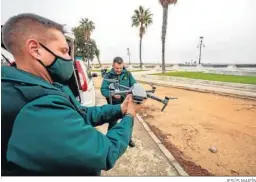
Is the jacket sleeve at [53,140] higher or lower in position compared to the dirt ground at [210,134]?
higher

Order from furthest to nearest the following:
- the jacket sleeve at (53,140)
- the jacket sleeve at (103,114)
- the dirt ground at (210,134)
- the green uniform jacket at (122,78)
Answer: the green uniform jacket at (122,78), the dirt ground at (210,134), the jacket sleeve at (103,114), the jacket sleeve at (53,140)

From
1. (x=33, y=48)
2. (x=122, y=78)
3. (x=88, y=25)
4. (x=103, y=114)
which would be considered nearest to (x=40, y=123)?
(x=33, y=48)

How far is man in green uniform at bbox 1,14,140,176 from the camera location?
2.67 feet

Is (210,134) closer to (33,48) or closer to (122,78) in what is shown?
(122,78)

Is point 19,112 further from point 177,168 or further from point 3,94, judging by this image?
point 177,168

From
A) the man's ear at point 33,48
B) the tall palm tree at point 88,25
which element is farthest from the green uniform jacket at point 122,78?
the man's ear at point 33,48

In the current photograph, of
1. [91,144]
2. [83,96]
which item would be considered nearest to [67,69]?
[91,144]

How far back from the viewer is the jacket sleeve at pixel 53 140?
0.81 m

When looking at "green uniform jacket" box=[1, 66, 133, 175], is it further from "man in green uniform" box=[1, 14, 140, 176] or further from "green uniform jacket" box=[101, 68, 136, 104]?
"green uniform jacket" box=[101, 68, 136, 104]

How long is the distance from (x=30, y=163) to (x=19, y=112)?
0.68 ft

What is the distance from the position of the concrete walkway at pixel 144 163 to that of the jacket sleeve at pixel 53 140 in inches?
64.8

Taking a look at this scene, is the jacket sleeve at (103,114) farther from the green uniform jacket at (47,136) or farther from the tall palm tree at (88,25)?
the tall palm tree at (88,25)

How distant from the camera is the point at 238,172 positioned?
258 centimetres

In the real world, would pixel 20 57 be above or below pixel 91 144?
above
